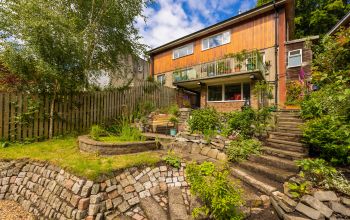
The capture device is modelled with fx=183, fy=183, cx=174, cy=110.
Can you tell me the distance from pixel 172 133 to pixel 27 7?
6.48 meters

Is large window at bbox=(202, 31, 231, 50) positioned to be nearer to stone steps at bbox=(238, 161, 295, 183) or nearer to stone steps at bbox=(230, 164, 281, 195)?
stone steps at bbox=(238, 161, 295, 183)

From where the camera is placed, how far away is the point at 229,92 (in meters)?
12.3

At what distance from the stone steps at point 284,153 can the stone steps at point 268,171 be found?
0.56m

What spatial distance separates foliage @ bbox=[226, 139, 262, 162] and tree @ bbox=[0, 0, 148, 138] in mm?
6064

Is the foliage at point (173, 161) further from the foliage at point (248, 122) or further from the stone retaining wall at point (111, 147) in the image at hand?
the foliage at point (248, 122)

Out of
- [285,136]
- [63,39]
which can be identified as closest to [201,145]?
[285,136]

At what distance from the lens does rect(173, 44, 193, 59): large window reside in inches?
623

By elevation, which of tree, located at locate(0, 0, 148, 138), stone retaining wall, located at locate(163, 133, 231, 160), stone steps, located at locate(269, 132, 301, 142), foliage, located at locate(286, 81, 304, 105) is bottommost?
stone retaining wall, located at locate(163, 133, 231, 160)

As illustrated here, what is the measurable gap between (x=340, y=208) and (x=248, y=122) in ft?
10.9

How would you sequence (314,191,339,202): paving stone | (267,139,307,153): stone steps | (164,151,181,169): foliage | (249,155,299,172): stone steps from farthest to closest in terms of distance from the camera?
(267,139,307,153): stone steps < (164,151,181,169): foliage < (249,155,299,172): stone steps < (314,191,339,202): paving stone

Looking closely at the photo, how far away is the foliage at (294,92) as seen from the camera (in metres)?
9.72

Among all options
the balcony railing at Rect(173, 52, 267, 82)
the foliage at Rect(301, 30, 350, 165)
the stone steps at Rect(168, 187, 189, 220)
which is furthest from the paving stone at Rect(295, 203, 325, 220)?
the balcony railing at Rect(173, 52, 267, 82)

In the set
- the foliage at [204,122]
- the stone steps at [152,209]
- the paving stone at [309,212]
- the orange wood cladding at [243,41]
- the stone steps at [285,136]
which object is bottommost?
the stone steps at [152,209]

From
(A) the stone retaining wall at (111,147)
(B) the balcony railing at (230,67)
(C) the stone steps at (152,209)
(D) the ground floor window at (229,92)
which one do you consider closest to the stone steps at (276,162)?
(C) the stone steps at (152,209)
